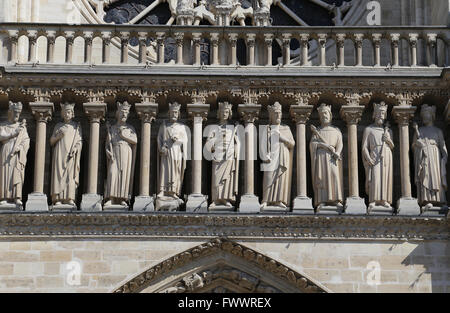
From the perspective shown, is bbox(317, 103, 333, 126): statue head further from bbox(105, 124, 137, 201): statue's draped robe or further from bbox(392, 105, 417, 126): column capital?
bbox(105, 124, 137, 201): statue's draped robe

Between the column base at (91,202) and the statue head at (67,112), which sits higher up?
the statue head at (67,112)

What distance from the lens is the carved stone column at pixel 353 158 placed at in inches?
699

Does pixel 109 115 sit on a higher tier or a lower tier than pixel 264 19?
lower

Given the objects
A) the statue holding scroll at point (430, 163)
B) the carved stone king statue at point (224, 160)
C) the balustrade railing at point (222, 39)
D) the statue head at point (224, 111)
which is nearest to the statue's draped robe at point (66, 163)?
the balustrade railing at point (222, 39)

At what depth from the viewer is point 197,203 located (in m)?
17.8

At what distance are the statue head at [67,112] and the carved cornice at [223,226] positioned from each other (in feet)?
3.82

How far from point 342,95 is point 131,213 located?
2668 millimetres

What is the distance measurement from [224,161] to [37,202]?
80.1 inches

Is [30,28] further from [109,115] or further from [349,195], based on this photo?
[349,195]

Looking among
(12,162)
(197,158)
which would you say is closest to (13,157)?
(12,162)

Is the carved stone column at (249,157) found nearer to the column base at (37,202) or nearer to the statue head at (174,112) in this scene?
the statue head at (174,112)

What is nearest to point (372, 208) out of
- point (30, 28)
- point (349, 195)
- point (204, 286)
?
point (349, 195)

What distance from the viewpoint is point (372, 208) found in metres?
17.7
